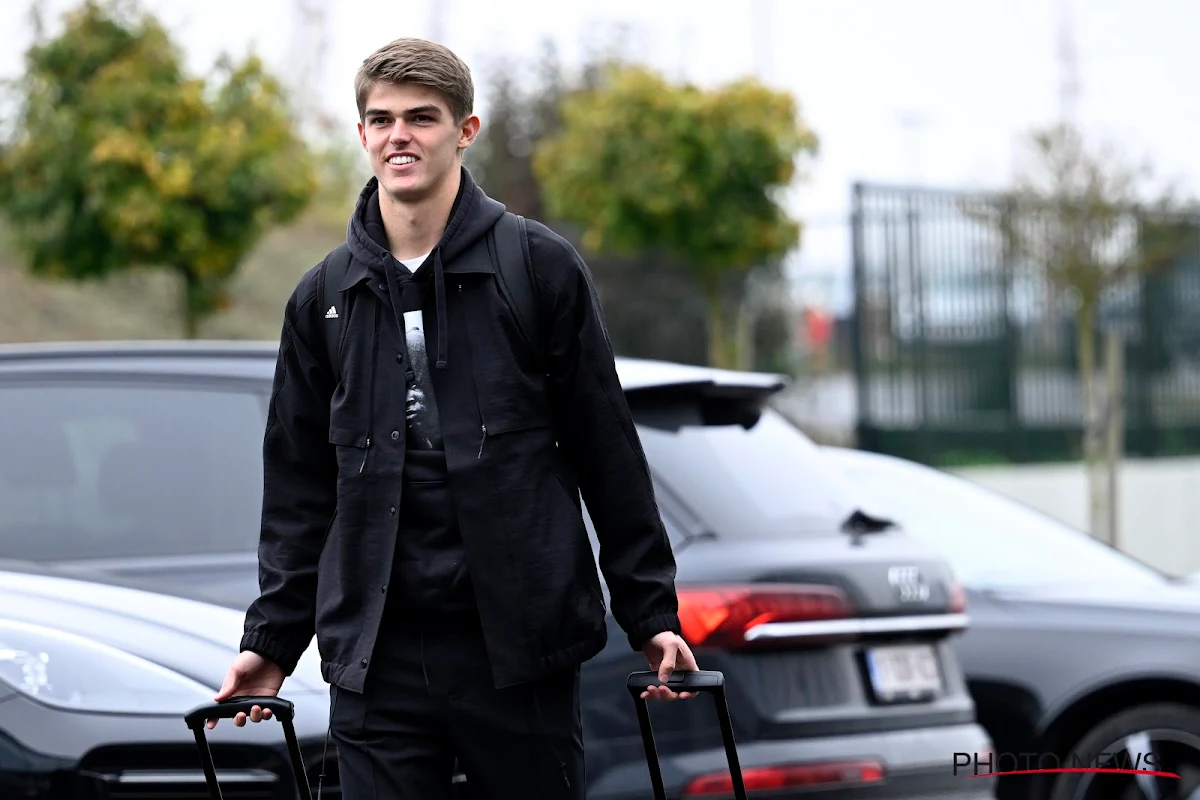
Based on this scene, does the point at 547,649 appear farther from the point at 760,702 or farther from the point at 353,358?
the point at 760,702

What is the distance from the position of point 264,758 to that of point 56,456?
1.62 metres

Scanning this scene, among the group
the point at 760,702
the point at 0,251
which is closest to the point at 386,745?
the point at 760,702

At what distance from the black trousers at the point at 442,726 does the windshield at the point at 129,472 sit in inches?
79.2

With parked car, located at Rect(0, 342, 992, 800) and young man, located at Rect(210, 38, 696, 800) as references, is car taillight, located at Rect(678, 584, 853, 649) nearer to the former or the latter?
parked car, located at Rect(0, 342, 992, 800)

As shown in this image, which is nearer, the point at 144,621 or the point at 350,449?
the point at 350,449

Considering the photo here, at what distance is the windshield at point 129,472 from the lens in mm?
4836

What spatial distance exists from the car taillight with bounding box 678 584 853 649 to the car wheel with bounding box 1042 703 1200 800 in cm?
173

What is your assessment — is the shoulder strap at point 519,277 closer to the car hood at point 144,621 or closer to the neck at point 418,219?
the neck at point 418,219

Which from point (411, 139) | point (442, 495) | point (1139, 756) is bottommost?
point (1139, 756)

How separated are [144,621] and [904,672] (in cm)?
206

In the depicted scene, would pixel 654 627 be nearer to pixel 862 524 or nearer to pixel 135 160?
pixel 862 524

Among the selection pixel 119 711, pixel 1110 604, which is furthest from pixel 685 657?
pixel 1110 604

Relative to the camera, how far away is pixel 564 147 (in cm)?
1645

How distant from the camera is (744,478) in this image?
5000 millimetres
